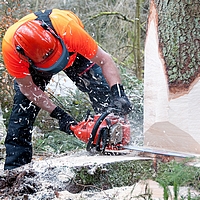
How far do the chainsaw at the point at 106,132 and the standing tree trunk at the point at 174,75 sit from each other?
421 mm

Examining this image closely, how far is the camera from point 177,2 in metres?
2.26

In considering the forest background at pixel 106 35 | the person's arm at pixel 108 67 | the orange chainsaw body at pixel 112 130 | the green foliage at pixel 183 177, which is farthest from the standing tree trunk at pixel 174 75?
the forest background at pixel 106 35

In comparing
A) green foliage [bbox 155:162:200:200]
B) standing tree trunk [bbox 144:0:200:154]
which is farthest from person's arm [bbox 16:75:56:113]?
green foliage [bbox 155:162:200:200]

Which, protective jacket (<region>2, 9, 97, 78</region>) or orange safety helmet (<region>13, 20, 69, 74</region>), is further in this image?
protective jacket (<region>2, 9, 97, 78</region>)

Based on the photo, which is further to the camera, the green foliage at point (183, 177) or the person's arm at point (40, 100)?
the person's arm at point (40, 100)

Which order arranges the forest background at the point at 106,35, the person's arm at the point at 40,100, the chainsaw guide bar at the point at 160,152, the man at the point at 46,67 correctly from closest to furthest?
the chainsaw guide bar at the point at 160,152
the man at the point at 46,67
the person's arm at the point at 40,100
the forest background at the point at 106,35

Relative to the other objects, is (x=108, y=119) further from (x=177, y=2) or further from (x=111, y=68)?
(x=177, y=2)

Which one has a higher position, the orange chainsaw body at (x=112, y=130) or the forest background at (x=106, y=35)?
the forest background at (x=106, y=35)

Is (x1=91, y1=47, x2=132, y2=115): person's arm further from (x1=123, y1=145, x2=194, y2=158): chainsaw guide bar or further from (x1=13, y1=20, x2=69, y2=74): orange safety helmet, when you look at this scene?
(x1=123, y1=145, x2=194, y2=158): chainsaw guide bar

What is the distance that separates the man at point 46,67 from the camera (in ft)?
9.43

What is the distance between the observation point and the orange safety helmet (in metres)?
2.83

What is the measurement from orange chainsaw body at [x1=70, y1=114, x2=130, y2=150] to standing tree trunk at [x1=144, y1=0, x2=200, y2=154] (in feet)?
1.37

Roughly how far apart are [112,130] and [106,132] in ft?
0.18

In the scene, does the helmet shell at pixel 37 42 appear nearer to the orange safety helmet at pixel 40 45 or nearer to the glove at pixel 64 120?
the orange safety helmet at pixel 40 45
